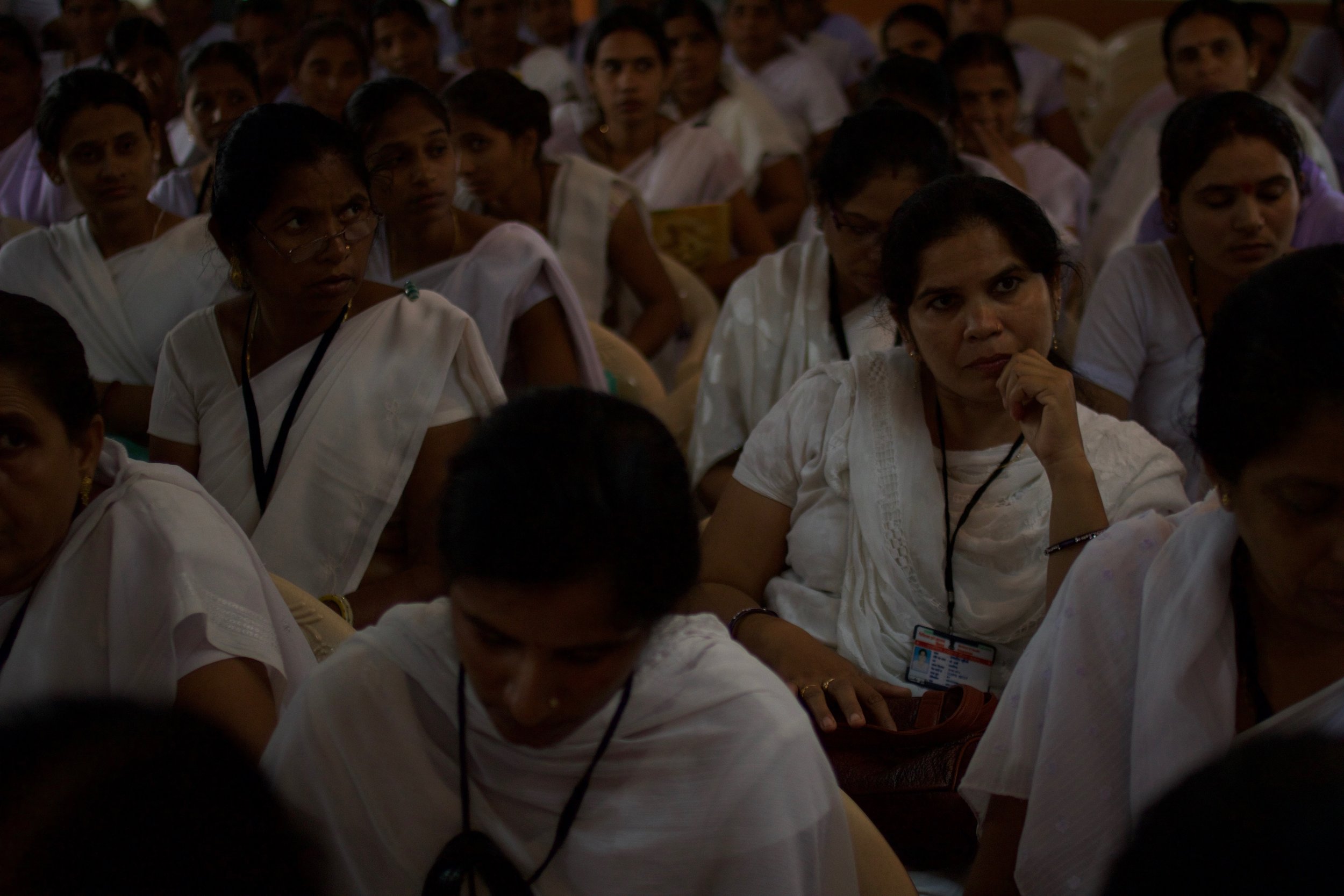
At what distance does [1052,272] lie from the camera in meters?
1.84

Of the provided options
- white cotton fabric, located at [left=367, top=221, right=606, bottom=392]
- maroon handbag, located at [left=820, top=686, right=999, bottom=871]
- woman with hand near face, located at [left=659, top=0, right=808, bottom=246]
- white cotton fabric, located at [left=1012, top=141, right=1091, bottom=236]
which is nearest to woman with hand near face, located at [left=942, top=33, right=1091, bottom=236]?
white cotton fabric, located at [left=1012, top=141, right=1091, bottom=236]

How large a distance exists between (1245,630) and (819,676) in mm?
609

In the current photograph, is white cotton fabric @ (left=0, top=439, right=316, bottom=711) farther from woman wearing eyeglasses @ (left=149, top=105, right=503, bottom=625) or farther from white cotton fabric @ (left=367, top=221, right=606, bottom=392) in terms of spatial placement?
white cotton fabric @ (left=367, top=221, right=606, bottom=392)

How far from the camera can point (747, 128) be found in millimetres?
4824

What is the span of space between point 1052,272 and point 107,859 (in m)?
1.52

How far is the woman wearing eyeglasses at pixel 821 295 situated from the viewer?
235cm

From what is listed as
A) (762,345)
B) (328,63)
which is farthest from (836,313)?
(328,63)

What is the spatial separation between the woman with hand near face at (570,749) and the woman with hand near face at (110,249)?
1.81 metres

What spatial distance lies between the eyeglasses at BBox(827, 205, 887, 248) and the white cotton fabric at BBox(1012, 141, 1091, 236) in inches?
83.1

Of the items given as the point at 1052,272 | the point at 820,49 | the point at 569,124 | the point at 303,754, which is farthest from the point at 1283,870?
the point at 820,49

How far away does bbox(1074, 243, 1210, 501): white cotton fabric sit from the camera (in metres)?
2.57

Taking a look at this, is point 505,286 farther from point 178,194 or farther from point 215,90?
point 215,90

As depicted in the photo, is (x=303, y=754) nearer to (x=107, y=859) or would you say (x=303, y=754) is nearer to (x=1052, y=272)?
(x=107, y=859)

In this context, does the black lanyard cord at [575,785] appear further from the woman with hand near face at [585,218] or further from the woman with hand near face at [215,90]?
the woman with hand near face at [215,90]
